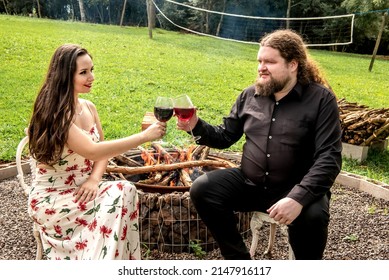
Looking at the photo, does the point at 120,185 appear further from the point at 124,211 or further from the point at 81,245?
the point at 81,245

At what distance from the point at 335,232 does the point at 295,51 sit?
4.16ft

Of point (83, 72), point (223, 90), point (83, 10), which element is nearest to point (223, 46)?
point (223, 90)

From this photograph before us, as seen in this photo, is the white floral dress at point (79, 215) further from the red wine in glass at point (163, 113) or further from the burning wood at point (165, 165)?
the burning wood at point (165, 165)

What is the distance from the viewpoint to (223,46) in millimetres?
7668

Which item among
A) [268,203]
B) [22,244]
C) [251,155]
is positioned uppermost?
[251,155]

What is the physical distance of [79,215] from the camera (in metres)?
2.09

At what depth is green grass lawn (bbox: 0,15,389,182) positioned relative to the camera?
506 cm

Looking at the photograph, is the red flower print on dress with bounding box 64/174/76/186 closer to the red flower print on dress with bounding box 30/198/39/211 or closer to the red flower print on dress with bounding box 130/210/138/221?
the red flower print on dress with bounding box 30/198/39/211

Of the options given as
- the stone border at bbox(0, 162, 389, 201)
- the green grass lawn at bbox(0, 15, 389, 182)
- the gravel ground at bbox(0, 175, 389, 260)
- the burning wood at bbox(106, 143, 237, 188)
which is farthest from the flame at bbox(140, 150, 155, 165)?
the green grass lawn at bbox(0, 15, 389, 182)

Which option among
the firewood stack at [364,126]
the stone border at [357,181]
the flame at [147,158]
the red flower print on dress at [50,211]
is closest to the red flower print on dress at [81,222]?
the red flower print on dress at [50,211]

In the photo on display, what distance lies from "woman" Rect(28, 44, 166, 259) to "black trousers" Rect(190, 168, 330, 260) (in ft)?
1.20

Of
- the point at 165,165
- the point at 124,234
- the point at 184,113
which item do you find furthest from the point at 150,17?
the point at 124,234
